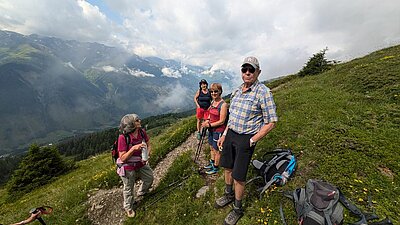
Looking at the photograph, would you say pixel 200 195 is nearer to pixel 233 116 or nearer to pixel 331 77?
pixel 233 116

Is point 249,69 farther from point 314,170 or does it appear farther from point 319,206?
point 314,170

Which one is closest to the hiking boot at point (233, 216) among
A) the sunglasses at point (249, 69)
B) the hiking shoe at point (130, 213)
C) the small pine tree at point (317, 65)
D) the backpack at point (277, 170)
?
the backpack at point (277, 170)

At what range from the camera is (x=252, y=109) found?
5.10 meters

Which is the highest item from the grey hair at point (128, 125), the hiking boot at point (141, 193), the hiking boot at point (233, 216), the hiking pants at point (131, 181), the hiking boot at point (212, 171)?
the grey hair at point (128, 125)

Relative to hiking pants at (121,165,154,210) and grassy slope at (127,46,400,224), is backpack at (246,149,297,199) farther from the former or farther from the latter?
hiking pants at (121,165,154,210)

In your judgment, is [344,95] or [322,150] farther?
[344,95]

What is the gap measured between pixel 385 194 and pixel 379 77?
43.0 feet

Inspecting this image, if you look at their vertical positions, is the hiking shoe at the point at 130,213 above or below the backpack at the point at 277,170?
below

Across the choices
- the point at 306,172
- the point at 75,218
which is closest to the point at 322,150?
the point at 306,172

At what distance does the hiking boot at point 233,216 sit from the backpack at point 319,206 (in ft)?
5.13

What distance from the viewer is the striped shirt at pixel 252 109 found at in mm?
4863

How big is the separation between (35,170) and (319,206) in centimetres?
3025

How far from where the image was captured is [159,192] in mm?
8562

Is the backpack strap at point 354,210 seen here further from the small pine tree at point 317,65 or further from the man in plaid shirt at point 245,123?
the small pine tree at point 317,65
